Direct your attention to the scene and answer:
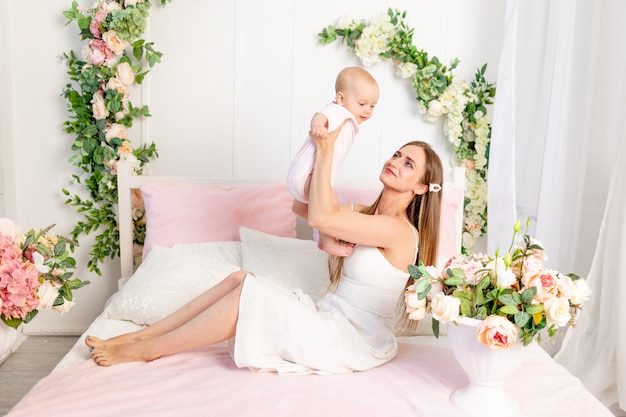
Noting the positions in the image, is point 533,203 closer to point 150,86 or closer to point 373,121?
point 373,121

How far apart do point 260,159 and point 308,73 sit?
0.49 m

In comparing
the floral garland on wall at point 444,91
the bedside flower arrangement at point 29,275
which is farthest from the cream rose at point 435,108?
the bedside flower arrangement at point 29,275

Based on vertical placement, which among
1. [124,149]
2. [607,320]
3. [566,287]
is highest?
[124,149]

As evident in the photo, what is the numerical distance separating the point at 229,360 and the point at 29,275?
0.74m

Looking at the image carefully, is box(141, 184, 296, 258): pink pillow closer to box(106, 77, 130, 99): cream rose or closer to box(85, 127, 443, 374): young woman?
box(106, 77, 130, 99): cream rose

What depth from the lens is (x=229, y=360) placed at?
2076 millimetres

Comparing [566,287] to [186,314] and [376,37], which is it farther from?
[376,37]

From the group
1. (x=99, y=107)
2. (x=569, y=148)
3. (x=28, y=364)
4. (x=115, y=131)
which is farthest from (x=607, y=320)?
(x=28, y=364)

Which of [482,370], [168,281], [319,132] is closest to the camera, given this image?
[482,370]

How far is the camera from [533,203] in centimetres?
289

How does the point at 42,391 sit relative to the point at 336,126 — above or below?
below

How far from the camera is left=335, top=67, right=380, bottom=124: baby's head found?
6.78ft

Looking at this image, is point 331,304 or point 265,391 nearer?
point 265,391

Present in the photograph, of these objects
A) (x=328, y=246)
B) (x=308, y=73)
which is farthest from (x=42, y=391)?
(x=308, y=73)
